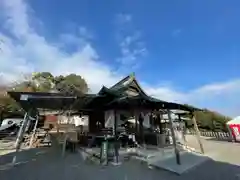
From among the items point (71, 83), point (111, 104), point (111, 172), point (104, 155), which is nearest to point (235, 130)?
point (111, 104)

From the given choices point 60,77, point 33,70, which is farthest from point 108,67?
point 33,70

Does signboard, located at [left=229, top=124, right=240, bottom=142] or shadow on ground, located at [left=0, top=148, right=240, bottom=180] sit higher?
signboard, located at [left=229, top=124, right=240, bottom=142]

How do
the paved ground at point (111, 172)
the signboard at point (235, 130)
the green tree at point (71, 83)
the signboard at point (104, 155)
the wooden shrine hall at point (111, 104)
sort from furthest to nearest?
the green tree at point (71, 83)
the signboard at point (235, 130)
the wooden shrine hall at point (111, 104)
the signboard at point (104, 155)
the paved ground at point (111, 172)

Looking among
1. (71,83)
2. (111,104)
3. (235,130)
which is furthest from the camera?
(71,83)

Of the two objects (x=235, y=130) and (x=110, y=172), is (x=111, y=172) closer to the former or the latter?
(x=110, y=172)

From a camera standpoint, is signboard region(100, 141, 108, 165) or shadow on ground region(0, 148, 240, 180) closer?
shadow on ground region(0, 148, 240, 180)

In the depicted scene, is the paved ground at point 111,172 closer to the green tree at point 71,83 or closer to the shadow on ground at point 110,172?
the shadow on ground at point 110,172

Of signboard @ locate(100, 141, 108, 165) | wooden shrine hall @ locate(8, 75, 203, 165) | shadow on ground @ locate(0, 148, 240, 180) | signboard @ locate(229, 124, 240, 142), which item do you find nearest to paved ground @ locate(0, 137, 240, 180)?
shadow on ground @ locate(0, 148, 240, 180)

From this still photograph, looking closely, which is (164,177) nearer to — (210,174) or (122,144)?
(210,174)

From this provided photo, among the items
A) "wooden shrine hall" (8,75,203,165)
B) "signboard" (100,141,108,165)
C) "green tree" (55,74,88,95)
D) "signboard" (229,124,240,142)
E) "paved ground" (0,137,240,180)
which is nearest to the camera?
"paved ground" (0,137,240,180)

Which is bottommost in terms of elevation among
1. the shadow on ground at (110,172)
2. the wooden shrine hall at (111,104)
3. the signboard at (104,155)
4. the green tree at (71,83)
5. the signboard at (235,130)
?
the shadow on ground at (110,172)

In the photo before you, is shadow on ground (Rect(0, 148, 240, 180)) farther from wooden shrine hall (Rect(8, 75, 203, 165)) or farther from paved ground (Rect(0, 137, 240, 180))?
wooden shrine hall (Rect(8, 75, 203, 165))

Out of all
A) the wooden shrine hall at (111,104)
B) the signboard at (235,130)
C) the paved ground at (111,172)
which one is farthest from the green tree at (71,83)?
the paved ground at (111,172)

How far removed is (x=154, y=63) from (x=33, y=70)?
85.8 ft
